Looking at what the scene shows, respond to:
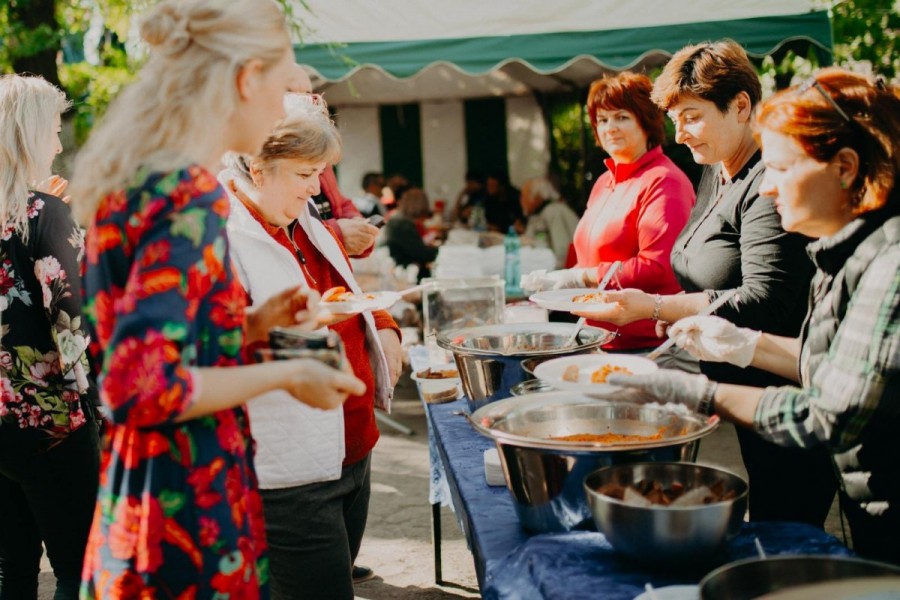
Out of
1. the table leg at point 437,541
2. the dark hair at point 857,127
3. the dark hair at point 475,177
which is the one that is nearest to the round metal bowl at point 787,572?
the dark hair at point 857,127

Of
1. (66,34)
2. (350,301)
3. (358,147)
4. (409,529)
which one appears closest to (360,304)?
(350,301)

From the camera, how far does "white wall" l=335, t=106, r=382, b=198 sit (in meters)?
12.2

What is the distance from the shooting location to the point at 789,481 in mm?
2307

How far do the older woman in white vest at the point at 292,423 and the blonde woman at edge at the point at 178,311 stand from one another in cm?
53

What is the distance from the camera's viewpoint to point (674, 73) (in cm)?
266

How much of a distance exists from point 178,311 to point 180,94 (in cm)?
35

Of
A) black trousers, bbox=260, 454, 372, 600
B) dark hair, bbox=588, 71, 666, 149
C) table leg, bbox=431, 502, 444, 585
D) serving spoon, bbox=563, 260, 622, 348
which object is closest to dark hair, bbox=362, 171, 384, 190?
dark hair, bbox=588, 71, 666, 149

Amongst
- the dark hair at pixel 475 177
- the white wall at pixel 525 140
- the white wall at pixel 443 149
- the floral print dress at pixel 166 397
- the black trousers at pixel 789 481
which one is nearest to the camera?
the floral print dress at pixel 166 397

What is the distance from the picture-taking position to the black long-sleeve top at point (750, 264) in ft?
7.59

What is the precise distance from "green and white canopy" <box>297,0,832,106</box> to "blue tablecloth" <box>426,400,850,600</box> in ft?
13.2

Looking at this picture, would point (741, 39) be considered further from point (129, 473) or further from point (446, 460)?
point (129, 473)

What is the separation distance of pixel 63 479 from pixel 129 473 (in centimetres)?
123

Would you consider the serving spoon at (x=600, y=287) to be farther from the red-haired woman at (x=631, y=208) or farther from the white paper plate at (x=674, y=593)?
the white paper plate at (x=674, y=593)

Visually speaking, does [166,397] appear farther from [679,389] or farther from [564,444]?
[679,389]
